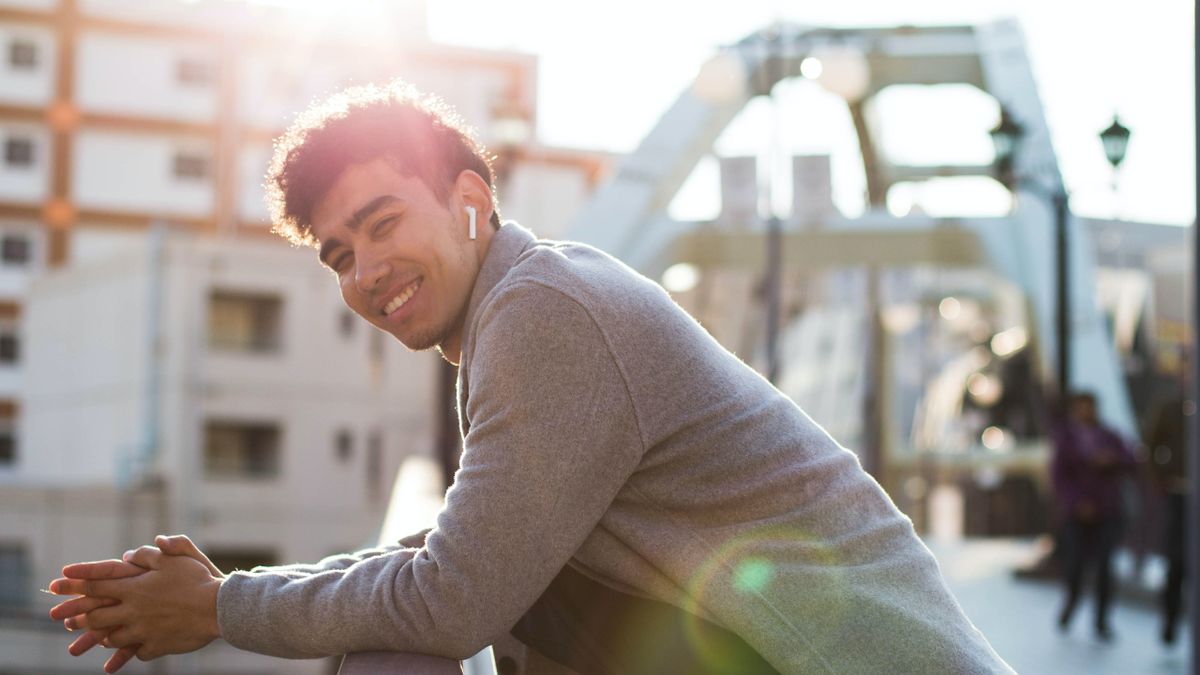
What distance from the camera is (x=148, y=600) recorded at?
241 centimetres

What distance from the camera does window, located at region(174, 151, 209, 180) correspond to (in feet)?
176

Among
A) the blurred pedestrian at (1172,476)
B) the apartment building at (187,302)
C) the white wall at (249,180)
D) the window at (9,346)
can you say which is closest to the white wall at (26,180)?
the apartment building at (187,302)

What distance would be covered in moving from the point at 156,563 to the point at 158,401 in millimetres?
40372

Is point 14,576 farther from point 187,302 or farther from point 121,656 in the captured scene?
point 121,656

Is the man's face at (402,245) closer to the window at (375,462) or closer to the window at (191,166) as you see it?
the window at (375,462)

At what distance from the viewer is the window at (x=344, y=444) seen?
43188 millimetres

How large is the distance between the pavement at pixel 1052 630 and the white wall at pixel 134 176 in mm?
38930

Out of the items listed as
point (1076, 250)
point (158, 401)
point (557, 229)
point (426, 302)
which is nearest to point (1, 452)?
point (158, 401)

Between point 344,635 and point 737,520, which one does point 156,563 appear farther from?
point 737,520

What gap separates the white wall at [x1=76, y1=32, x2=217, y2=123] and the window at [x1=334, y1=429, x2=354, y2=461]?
15.2 meters

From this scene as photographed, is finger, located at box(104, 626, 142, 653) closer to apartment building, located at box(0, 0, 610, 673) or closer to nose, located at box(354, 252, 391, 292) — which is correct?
nose, located at box(354, 252, 391, 292)

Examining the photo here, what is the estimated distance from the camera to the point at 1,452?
5272 cm

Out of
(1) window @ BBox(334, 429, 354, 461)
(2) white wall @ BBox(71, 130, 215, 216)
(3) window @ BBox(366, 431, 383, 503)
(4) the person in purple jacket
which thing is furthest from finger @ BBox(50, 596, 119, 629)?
(2) white wall @ BBox(71, 130, 215, 216)

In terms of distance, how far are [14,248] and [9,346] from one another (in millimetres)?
3145
